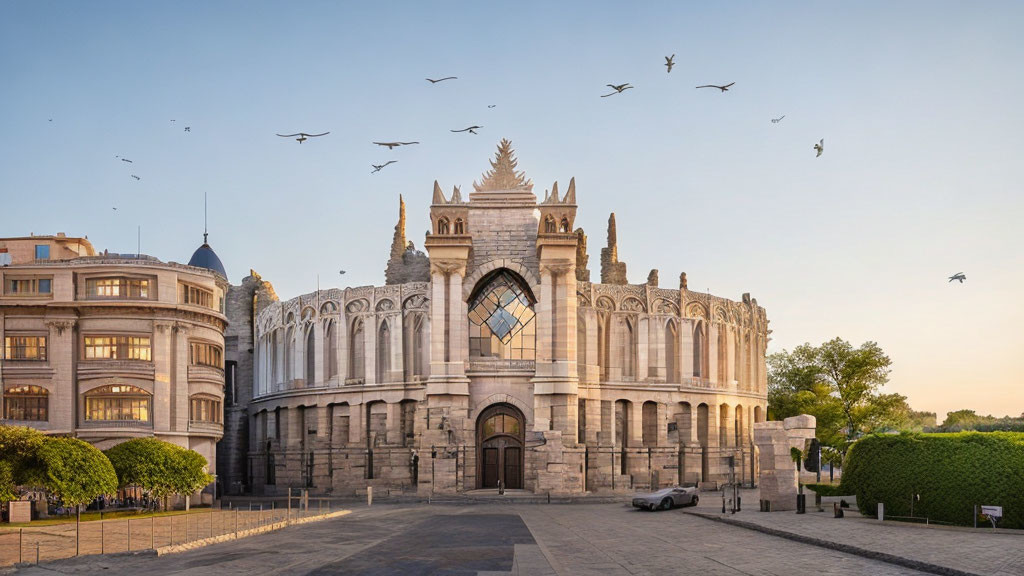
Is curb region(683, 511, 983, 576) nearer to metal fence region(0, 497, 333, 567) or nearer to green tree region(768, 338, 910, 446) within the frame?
metal fence region(0, 497, 333, 567)

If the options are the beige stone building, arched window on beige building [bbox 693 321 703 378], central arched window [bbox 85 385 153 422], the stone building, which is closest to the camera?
the beige stone building

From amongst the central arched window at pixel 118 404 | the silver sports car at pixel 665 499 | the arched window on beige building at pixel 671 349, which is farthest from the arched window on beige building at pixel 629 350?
the central arched window at pixel 118 404

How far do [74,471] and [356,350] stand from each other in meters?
32.6

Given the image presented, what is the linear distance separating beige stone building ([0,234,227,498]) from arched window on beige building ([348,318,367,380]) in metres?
17.3

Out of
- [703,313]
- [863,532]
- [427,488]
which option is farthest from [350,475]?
[863,532]

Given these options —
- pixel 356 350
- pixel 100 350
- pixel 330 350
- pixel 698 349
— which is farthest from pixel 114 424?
pixel 698 349

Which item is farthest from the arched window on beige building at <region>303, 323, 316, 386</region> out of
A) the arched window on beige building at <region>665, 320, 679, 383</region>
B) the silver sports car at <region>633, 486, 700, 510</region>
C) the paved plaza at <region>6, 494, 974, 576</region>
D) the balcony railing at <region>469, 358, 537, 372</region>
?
the paved plaza at <region>6, 494, 974, 576</region>

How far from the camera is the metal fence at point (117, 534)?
102ft

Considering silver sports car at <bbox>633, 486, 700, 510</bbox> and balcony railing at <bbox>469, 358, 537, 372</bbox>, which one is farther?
balcony railing at <bbox>469, 358, 537, 372</bbox>

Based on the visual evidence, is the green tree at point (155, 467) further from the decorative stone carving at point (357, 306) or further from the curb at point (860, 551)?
the curb at point (860, 551)

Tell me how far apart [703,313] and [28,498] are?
51611 millimetres

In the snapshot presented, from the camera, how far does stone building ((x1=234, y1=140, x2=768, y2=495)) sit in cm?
6750

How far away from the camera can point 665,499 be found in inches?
2079

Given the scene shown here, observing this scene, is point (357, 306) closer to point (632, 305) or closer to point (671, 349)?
point (632, 305)
